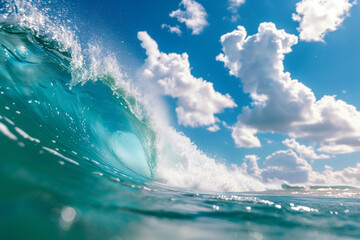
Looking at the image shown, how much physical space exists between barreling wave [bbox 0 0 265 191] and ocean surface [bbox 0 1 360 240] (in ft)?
0.13

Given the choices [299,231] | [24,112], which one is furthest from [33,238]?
[24,112]

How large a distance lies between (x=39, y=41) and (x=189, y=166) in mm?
9361

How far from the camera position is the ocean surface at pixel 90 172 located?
64.7 inches

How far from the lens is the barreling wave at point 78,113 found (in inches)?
177

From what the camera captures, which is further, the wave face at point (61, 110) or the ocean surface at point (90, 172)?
the wave face at point (61, 110)

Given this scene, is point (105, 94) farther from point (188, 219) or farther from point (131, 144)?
point (188, 219)

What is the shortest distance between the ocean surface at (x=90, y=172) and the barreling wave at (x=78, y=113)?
0.04 meters

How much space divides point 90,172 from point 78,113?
16.5 feet

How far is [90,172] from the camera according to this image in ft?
11.2

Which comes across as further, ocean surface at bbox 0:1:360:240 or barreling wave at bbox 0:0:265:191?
barreling wave at bbox 0:0:265:191

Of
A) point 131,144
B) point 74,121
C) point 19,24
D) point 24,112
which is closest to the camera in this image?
point 24,112

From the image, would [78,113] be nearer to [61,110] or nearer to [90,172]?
[61,110]

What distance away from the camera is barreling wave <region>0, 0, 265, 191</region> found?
4508 mm

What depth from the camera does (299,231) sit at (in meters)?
2.37
